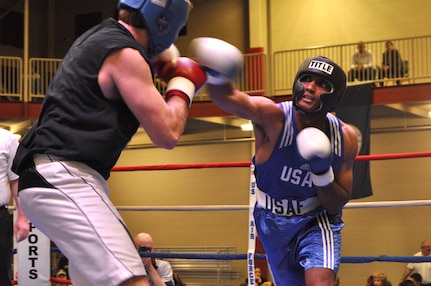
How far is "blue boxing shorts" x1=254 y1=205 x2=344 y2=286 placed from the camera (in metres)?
2.82

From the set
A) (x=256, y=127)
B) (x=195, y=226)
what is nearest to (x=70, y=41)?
(x=195, y=226)

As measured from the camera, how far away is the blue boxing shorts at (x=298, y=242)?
282 centimetres

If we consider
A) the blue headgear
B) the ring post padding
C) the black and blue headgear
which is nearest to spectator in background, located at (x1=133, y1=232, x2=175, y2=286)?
the ring post padding

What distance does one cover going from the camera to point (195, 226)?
41.3 ft

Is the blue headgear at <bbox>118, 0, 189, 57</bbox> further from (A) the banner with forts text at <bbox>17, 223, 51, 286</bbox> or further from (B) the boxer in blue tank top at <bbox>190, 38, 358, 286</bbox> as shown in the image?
(A) the banner with forts text at <bbox>17, 223, 51, 286</bbox>

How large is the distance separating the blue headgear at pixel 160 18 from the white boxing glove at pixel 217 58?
0.96ft

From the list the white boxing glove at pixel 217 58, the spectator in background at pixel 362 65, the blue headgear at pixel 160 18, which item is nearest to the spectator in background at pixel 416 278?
the spectator in background at pixel 362 65

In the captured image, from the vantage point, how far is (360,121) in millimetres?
10039

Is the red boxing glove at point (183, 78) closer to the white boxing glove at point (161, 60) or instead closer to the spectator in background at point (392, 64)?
the white boxing glove at point (161, 60)

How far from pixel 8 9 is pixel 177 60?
13.5m

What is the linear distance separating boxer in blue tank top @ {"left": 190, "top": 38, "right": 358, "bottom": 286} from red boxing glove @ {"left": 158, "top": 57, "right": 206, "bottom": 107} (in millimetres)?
641

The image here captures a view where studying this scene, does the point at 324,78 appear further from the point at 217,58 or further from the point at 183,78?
the point at 183,78

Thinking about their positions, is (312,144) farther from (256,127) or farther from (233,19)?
(233,19)

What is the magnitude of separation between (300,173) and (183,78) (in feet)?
3.22
